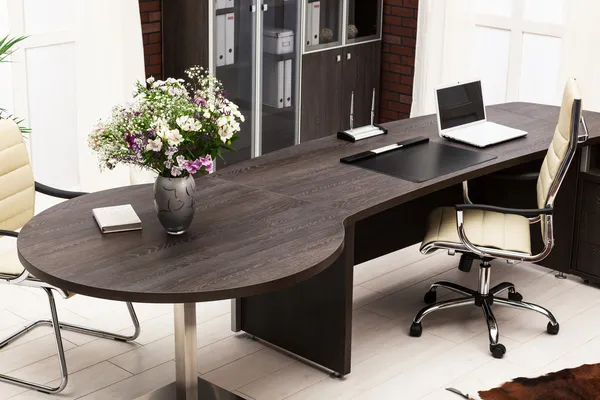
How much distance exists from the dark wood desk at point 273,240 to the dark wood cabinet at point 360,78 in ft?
5.99

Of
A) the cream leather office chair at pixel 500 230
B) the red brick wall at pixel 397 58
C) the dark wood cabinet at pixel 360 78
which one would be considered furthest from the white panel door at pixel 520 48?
the cream leather office chair at pixel 500 230

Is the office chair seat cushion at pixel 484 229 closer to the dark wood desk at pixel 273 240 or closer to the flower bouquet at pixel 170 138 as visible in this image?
the dark wood desk at pixel 273 240

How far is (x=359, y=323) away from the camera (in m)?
4.46

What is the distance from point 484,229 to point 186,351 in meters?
1.53

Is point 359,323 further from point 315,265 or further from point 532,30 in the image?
point 532,30

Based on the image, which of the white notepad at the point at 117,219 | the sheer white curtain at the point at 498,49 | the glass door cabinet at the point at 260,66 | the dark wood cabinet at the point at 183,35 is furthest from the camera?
the sheer white curtain at the point at 498,49

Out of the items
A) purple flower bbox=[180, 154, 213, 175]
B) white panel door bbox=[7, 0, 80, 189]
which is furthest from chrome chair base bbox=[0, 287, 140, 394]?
white panel door bbox=[7, 0, 80, 189]

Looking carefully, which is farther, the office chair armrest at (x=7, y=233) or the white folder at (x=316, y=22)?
the white folder at (x=316, y=22)

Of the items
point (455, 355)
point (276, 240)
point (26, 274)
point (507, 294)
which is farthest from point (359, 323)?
point (26, 274)

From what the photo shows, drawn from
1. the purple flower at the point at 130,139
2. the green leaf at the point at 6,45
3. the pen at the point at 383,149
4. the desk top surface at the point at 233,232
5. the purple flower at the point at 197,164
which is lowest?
the desk top surface at the point at 233,232

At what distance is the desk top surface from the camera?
9.77 ft

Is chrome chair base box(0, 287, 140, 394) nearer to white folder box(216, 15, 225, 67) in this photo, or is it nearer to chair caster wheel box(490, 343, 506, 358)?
chair caster wheel box(490, 343, 506, 358)

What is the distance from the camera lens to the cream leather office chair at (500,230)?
4.00 metres

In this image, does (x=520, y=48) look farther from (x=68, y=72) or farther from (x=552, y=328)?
(x=68, y=72)
